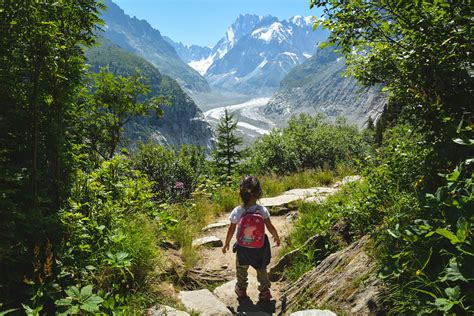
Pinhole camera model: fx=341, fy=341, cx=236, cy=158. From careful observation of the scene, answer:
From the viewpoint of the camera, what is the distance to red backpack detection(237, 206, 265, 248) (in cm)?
541

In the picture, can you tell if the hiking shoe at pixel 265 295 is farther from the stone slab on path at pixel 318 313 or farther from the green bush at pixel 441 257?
the green bush at pixel 441 257

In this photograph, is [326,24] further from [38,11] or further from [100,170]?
[100,170]

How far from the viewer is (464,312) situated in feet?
8.44

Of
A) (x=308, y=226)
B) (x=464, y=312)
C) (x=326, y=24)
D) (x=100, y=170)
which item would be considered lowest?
(x=308, y=226)

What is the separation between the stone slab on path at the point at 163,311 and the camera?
4.15 meters

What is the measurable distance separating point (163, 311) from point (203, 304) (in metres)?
0.84

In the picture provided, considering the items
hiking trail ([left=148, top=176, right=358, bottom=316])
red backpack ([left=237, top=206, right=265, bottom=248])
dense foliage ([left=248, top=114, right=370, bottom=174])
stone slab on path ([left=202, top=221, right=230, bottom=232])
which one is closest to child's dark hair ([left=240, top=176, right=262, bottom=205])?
red backpack ([left=237, top=206, right=265, bottom=248])

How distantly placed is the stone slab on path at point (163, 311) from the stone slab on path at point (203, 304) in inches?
10.8

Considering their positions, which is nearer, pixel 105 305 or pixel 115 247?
pixel 105 305

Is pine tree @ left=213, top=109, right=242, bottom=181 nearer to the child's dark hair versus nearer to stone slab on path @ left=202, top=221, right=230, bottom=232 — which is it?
stone slab on path @ left=202, top=221, right=230, bottom=232

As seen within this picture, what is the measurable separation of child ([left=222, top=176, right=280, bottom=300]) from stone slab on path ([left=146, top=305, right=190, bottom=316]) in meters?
1.43

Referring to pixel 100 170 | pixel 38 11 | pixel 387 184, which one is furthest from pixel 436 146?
pixel 100 170

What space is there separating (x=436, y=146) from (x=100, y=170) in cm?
484

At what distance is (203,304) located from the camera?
4844 millimetres
